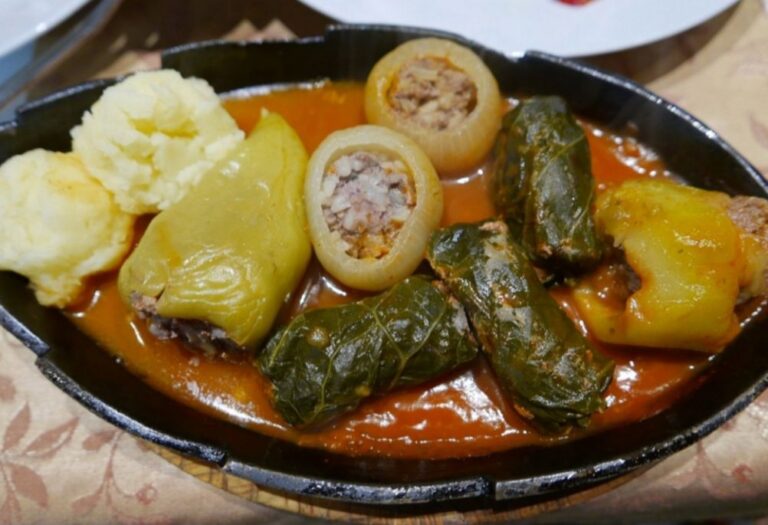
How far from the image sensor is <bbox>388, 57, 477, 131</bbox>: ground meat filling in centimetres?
245

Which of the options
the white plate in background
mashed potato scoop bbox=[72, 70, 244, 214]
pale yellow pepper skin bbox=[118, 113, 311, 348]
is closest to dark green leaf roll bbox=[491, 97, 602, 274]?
pale yellow pepper skin bbox=[118, 113, 311, 348]

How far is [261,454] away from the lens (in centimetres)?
199

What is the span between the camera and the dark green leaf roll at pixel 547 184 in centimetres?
223

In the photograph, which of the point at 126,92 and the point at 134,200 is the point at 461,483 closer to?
the point at 134,200

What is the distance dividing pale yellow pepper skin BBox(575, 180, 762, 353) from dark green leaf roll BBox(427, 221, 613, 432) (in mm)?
166

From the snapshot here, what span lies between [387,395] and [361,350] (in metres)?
0.21

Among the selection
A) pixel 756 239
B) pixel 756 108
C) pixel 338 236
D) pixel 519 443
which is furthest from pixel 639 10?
Answer: pixel 519 443

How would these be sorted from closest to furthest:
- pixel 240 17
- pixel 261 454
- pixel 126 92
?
pixel 261 454, pixel 126 92, pixel 240 17

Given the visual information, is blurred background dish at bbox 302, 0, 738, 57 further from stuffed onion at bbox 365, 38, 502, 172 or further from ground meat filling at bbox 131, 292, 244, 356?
ground meat filling at bbox 131, 292, 244, 356

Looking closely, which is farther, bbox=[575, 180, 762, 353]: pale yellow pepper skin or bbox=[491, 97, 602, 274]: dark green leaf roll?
bbox=[491, 97, 602, 274]: dark green leaf roll

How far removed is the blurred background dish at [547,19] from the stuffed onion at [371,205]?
797mm

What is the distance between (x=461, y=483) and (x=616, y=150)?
146 centimetres

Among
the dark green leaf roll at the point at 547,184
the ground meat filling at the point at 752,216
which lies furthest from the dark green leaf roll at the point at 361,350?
the ground meat filling at the point at 752,216

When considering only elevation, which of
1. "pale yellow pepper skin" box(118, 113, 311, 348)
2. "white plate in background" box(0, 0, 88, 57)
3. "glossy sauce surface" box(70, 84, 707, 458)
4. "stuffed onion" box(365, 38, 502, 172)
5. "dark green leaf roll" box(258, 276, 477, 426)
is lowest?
"glossy sauce surface" box(70, 84, 707, 458)
